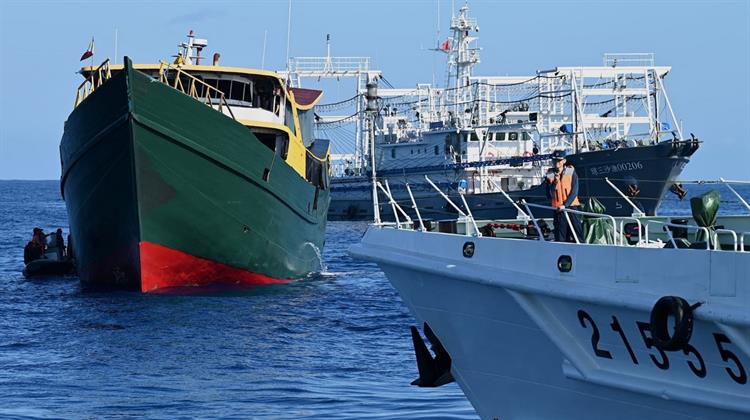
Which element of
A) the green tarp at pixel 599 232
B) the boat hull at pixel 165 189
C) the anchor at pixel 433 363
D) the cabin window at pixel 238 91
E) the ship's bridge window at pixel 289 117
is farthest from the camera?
the ship's bridge window at pixel 289 117

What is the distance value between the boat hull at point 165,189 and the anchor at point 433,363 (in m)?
11.7

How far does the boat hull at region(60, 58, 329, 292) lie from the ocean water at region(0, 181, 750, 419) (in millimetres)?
756

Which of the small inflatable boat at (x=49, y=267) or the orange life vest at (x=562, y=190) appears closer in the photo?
the orange life vest at (x=562, y=190)

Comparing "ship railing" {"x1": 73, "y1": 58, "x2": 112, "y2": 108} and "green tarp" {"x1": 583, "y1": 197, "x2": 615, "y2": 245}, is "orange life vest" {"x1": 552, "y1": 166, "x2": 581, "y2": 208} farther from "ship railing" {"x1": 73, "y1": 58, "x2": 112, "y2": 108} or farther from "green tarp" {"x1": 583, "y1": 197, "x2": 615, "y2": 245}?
"ship railing" {"x1": 73, "y1": 58, "x2": 112, "y2": 108}

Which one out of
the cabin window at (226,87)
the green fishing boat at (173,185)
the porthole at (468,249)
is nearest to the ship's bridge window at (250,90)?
the cabin window at (226,87)

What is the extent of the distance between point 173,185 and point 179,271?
1818 mm

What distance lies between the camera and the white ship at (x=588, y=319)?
26.9 ft

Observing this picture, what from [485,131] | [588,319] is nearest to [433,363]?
[588,319]

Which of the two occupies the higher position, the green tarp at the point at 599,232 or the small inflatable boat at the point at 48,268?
the green tarp at the point at 599,232

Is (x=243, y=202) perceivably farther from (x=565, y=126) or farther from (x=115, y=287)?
(x=565, y=126)

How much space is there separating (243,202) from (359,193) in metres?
49.0

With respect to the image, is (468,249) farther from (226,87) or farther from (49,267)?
(49,267)

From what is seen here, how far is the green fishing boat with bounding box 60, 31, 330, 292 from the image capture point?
2314 centimetres

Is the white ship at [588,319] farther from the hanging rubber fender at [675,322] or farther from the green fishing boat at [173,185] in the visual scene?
the green fishing boat at [173,185]
